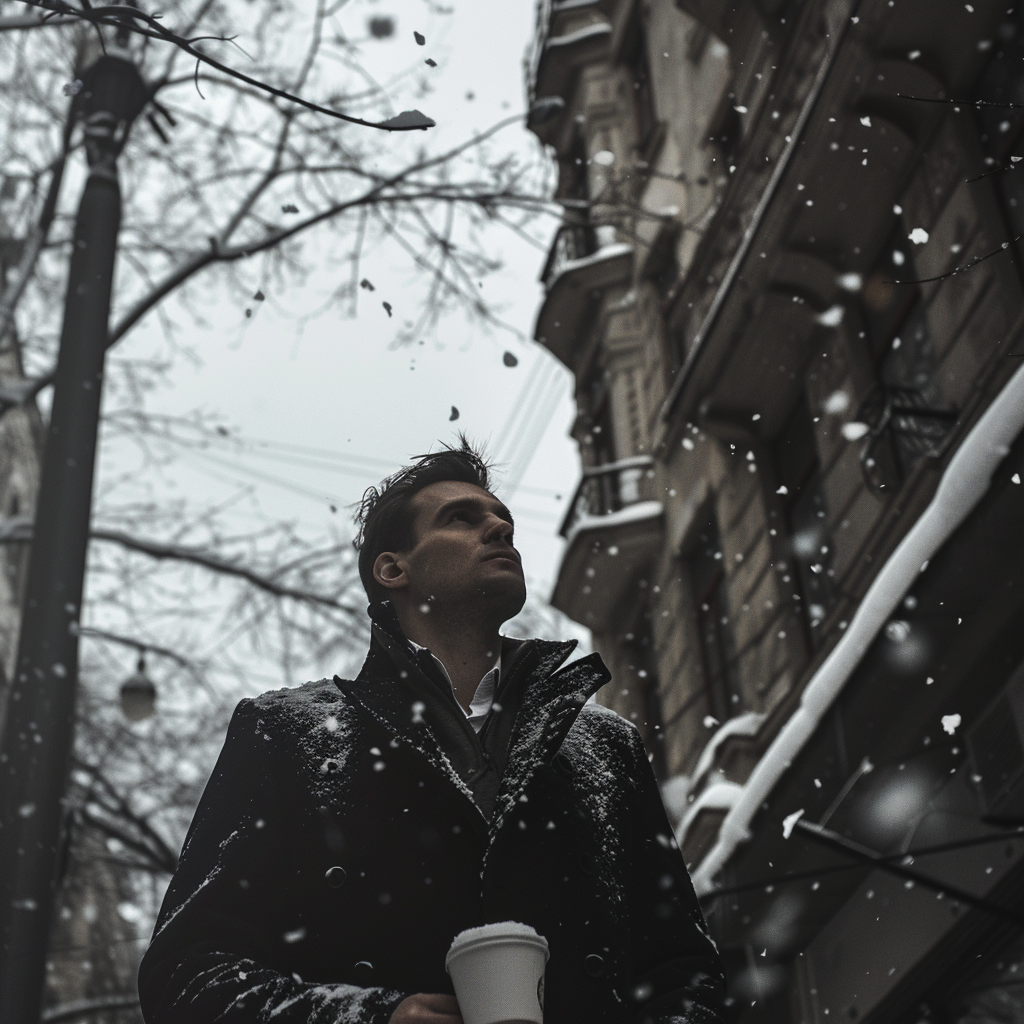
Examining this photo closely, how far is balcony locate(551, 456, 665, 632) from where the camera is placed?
46.1ft

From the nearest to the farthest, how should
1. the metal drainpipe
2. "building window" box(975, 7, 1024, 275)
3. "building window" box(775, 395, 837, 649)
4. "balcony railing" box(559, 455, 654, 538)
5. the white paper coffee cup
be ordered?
1. the white paper coffee cup
2. "building window" box(975, 7, 1024, 275)
3. the metal drainpipe
4. "building window" box(775, 395, 837, 649)
5. "balcony railing" box(559, 455, 654, 538)

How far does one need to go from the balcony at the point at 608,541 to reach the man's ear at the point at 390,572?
11.6 metres

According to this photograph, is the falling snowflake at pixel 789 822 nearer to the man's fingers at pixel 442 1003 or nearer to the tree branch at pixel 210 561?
the tree branch at pixel 210 561

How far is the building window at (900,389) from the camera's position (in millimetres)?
8477

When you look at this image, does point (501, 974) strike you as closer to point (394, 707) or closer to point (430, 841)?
point (430, 841)

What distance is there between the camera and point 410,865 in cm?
202

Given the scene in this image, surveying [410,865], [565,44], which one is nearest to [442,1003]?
[410,865]

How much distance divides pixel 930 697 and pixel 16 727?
5.58 meters

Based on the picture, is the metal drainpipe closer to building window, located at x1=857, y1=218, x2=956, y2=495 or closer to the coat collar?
building window, located at x1=857, y1=218, x2=956, y2=495

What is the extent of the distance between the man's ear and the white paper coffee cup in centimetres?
86

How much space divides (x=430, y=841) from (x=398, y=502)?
2.32 feet

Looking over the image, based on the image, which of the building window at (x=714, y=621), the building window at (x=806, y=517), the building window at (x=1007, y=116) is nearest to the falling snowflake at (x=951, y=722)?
the building window at (x=806, y=517)

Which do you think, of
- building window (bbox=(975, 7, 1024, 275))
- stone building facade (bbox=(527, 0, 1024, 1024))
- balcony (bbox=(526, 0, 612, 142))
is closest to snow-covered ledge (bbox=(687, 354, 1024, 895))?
stone building facade (bbox=(527, 0, 1024, 1024))

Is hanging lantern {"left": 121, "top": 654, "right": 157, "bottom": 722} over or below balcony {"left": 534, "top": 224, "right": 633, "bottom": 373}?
below
